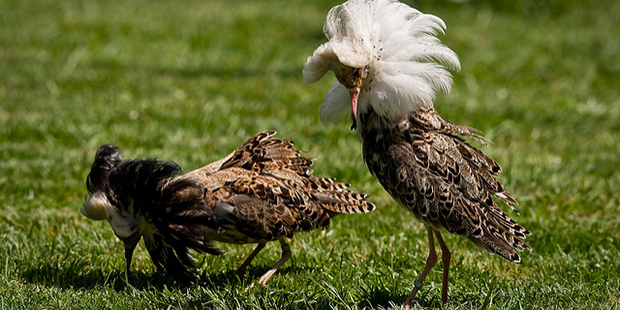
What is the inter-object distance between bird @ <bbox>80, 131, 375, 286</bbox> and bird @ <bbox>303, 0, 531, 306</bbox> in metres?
0.72

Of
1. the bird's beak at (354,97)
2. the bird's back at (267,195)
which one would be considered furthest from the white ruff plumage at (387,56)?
Result: the bird's back at (267,195)

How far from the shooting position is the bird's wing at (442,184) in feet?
14.9

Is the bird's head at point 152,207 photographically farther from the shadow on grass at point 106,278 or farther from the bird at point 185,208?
the shadow on grass at point 106,278

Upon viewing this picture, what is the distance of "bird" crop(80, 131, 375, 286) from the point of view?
493 cm

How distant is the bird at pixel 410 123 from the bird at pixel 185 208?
725 mm

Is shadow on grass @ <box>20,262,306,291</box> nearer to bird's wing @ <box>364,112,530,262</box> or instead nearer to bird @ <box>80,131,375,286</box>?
bird @ <box>80,131,375,286</box>

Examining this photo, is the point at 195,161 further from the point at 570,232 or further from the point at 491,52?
the point at 491,52

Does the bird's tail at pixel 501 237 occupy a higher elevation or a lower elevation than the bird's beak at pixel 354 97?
lower

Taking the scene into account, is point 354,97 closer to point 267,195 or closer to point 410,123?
point 410,123

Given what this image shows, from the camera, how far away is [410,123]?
4.72 meters

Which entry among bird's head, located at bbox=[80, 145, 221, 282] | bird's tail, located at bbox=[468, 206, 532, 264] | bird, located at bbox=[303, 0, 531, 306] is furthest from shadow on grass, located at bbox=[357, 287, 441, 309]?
bird's head, located at bbox=[80, 145, 221, 282]

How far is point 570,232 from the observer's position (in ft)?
20.3

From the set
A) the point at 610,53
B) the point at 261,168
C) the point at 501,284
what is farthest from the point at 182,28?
the point at 501,284

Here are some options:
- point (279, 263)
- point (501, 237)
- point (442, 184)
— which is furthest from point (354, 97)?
point (279, 263)
